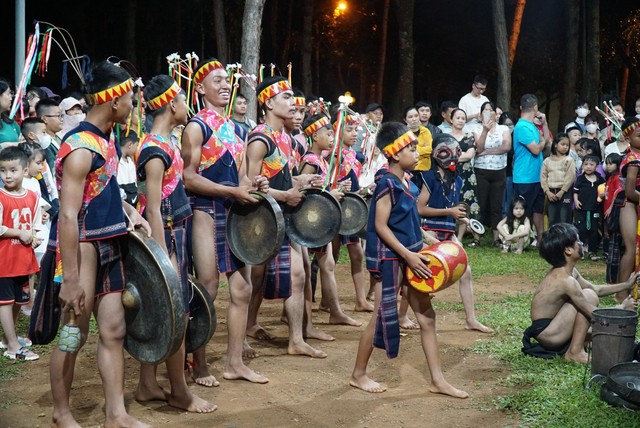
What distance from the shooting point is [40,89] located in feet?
36.5

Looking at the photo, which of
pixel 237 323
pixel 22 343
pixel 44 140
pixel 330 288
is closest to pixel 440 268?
pixel 237 323

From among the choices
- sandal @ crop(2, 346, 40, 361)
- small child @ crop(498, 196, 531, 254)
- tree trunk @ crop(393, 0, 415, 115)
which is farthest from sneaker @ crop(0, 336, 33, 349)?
tree trunk @ crop(393, 0, 415, 115)

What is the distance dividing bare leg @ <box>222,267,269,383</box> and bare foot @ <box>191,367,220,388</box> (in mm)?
157

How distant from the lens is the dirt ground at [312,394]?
17.6 feet

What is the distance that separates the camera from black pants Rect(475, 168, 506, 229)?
554 inches

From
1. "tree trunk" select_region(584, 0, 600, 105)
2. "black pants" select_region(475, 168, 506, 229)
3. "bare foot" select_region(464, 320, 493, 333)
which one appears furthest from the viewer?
"tree trunk" select_region(584, 0, 600, 105)

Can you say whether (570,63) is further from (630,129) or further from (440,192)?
(440,192)

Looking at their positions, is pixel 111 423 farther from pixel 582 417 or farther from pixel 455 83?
pixel 455 83

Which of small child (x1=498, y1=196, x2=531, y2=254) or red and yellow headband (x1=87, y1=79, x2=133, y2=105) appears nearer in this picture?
red and yellow headband (x1=87, y1=79, x2=133, y2=105)

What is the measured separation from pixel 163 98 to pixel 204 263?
121 cm

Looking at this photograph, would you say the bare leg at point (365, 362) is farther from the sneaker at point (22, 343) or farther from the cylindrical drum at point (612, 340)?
the sneaker at point (22, 343)

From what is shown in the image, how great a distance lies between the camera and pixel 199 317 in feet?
18.9

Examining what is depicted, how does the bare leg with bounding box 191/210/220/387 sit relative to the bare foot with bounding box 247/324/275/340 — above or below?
above

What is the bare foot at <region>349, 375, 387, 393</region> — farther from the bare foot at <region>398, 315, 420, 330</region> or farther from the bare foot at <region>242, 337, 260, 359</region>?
the bare foot at <region>398, 315, 420, 330</region>
